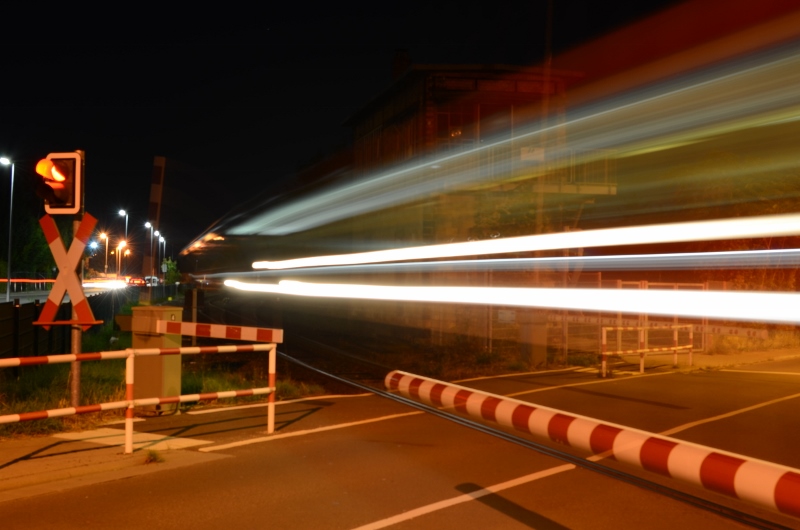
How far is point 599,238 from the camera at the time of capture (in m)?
18.2

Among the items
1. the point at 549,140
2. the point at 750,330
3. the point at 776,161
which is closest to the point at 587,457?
the point at 549,140

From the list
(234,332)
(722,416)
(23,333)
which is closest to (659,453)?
(234,332)

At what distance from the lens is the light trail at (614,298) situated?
734 inches

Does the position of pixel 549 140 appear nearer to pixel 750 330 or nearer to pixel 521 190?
pixel 521 190

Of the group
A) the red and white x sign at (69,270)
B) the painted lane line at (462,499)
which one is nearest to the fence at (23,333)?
the red and white x sign at (69,270)

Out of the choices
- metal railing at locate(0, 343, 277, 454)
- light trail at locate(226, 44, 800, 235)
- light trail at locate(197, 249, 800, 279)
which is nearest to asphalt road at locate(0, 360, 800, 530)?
metal railing at locate(0, 343, 277, 454)

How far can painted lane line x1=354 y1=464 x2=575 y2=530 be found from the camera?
5.58m

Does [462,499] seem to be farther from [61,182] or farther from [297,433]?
[61,182]

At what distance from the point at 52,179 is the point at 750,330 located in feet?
66.6

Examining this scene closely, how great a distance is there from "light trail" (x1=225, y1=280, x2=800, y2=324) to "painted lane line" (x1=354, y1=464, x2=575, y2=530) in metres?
10.8

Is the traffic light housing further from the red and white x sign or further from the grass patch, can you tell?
the grass patch

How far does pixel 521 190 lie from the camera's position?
70.6ft

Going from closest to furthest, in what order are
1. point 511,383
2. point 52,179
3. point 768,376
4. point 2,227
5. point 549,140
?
point 52,179 → point 511,383 → point 768,376 → point 549,140 → point 2,227

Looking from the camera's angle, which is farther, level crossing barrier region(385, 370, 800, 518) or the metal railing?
the metal railing
